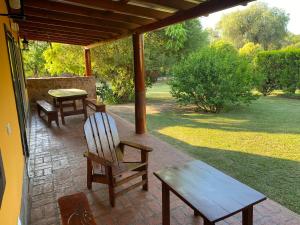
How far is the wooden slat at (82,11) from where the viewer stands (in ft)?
14.2

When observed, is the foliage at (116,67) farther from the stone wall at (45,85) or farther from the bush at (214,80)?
the bush at (214,80)

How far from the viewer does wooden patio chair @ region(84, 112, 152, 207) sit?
2.93 meters

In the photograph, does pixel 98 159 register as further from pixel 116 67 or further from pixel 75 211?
pixel 116 67

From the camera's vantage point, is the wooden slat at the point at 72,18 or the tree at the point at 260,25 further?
the tree at the point at 260,25

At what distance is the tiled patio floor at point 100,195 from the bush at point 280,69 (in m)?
8.68

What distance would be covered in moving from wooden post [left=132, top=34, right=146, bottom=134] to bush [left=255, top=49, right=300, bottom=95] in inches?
276

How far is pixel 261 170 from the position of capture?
3.93m

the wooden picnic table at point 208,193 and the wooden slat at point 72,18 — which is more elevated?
the wooden slat at point 72,18

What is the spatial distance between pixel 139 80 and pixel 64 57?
8.10 metres

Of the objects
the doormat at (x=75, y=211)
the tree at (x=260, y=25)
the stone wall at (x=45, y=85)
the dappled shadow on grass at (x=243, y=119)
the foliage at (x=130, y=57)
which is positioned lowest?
the dappled shadow on grass at (x=243, y=119)

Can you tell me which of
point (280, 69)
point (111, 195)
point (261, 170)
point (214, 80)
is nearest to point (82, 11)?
point (111, 195)

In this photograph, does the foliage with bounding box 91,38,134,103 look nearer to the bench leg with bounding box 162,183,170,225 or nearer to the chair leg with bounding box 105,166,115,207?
the chair leg with bounding box 105,166,115,207

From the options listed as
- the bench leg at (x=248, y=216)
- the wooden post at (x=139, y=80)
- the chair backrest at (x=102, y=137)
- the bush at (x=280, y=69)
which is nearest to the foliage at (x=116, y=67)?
the wooden post at (x=139, y=80)

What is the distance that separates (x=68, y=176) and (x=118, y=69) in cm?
848
